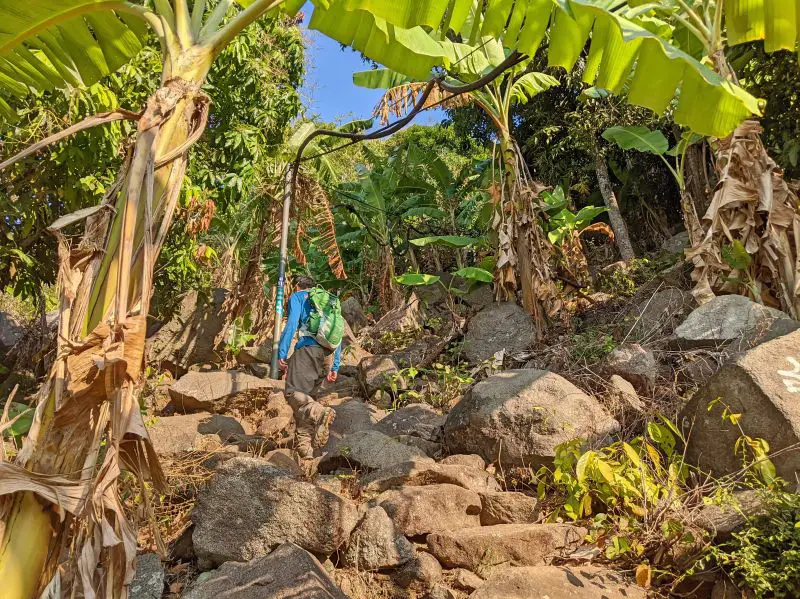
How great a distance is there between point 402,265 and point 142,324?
11.6m

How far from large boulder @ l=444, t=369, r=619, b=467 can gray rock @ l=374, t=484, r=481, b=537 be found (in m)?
0.84

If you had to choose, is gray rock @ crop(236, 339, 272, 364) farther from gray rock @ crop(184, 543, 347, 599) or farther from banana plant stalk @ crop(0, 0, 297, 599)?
banana plant stalk @ crop(0, 0, 297, 599)

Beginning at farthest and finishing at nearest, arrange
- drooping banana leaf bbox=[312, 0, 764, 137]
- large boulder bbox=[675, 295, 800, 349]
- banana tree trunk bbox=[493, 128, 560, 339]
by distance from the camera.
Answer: banana tree trunk bbox=[493, 128, 560, 339] → large boulder bbox=[675, 295, 800, 349] → drooping banana leaf bbox=[312, 0, 764, 137]

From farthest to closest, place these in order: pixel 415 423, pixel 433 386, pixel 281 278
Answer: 1. pixel 281 278
2. pixel 433 386
3. pixel 415 423

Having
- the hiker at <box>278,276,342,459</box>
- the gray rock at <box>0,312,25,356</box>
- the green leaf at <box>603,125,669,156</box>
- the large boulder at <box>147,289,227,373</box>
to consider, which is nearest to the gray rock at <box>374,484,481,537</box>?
the hiker at <box>278,276,342,459</box>

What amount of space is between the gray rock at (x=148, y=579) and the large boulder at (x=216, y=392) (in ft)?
11.6

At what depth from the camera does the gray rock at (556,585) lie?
3092mm

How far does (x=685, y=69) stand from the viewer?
2.98 meters

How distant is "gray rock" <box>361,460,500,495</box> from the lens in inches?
176

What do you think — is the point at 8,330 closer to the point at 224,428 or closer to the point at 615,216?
the point at 224,428

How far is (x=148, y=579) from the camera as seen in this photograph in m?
3.31

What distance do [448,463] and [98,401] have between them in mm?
3444

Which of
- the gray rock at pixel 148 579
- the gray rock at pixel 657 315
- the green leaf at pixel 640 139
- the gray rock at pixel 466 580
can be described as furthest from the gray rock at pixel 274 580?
the green leaf at pixel 640 139

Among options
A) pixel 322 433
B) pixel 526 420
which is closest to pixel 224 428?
pixel 322 433
